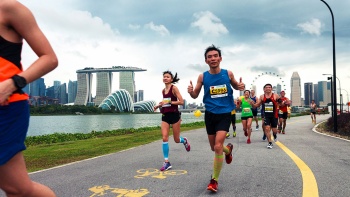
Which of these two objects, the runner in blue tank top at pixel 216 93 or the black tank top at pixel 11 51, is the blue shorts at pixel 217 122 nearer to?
the runner in blue tank top at pixel 216 93

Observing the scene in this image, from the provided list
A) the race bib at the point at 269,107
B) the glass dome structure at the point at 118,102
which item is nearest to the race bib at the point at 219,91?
the race bib at the point at 269,107

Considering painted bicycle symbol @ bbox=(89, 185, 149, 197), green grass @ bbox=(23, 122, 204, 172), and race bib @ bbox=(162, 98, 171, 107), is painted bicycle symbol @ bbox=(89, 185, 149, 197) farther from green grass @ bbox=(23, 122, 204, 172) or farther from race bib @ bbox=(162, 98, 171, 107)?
green grass @ bbox=(23, 122, 204, 172)

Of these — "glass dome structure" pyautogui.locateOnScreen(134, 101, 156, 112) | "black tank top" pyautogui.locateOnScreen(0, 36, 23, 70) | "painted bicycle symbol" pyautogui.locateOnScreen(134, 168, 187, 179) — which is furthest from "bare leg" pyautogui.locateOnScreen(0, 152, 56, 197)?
"glass dome structure" pyautogui.locateOnScreen(134, 101, 156, 112)

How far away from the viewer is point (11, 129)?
6.12ft

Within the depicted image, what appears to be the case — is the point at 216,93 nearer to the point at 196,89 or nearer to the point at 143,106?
the point at 196,89

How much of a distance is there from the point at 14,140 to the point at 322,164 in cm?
640

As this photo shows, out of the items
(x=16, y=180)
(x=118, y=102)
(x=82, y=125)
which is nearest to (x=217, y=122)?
(x=16, y=180)

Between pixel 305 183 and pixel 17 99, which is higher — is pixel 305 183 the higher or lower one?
the lower one

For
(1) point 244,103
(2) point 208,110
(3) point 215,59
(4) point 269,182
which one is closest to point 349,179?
(4) point 269,182

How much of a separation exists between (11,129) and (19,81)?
0.29 m

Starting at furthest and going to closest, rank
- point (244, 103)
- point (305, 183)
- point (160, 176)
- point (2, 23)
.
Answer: point (244, 103) < point (160, 176) < point (305, 183) < point (2, 23)

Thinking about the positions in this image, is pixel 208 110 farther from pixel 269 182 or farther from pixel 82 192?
pixel 82 192

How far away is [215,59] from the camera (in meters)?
5.07

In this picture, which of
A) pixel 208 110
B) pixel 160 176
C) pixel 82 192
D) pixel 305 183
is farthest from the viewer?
pixel 160 176
